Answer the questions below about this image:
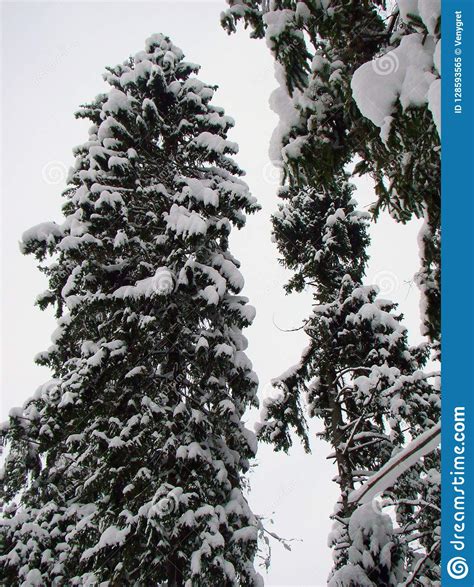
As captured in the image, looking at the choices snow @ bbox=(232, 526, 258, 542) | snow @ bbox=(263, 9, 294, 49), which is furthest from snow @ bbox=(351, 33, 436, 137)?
snow @ bbox=(232, 526, 258, 542)

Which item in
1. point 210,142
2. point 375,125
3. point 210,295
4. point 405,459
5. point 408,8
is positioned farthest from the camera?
point 210,142

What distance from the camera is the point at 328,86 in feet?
13.6

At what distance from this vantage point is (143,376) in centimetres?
855

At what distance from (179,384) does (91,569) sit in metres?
3.38

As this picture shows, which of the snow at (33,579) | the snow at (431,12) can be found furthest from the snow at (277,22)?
the snow at (33,579)

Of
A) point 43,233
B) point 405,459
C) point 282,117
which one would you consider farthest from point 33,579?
point 405,459

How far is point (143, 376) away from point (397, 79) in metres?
6.90

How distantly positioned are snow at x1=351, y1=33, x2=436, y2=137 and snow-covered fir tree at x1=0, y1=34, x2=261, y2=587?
18.5ft

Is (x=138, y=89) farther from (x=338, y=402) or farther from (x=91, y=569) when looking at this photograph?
(x=91, y=569)

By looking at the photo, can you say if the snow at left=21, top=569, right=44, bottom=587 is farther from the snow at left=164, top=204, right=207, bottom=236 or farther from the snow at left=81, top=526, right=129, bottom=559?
the snow at left=164, top=204, right=207, bottom=236

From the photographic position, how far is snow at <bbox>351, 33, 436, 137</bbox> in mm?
2764

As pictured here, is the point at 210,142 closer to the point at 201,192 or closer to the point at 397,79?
the point at 201,192

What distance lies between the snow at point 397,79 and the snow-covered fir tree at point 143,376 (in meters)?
5.65

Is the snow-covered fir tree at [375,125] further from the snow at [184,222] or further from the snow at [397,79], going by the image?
the snow at [184,222]
